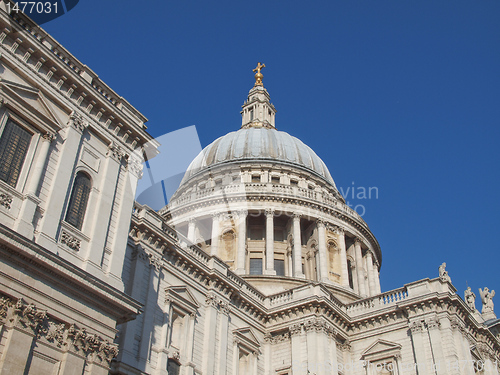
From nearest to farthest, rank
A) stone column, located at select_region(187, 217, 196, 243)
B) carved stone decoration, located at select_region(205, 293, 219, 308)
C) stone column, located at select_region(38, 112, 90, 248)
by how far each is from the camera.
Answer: stone column, located at select_region(38, 112, 90, 248)
carved stone decoration, located at select_region(205, 293, 219, 308)
stone column, located at select_region(187, 217, 196, 243)

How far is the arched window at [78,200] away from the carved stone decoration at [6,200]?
88.3 inches

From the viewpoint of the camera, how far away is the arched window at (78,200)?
1884 cm

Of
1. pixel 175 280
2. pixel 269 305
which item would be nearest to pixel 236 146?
pixel 269 305

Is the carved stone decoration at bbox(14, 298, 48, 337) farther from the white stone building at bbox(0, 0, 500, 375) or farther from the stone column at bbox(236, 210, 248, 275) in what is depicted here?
the stone column at bbox(236, 210, 248, 275)

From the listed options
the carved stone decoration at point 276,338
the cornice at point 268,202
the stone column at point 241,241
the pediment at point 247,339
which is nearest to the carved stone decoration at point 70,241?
the pediment at point 247,339

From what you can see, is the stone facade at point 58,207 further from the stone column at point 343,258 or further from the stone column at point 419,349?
the stone column at point 343,258

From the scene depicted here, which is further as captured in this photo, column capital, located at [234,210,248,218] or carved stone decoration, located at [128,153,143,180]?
column capital, located at [234,210,248,218]

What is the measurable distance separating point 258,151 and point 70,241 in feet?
124

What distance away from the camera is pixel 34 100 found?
18781 millimetres

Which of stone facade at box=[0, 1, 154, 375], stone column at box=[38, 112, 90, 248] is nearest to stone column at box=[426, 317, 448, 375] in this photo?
stone facade at box=[0, 1, 154, 375]

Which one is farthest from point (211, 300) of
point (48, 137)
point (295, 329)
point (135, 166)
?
point (48, 137)

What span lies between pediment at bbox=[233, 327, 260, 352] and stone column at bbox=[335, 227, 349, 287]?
48.8ft

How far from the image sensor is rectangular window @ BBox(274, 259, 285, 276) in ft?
152

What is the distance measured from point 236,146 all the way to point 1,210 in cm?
4046
